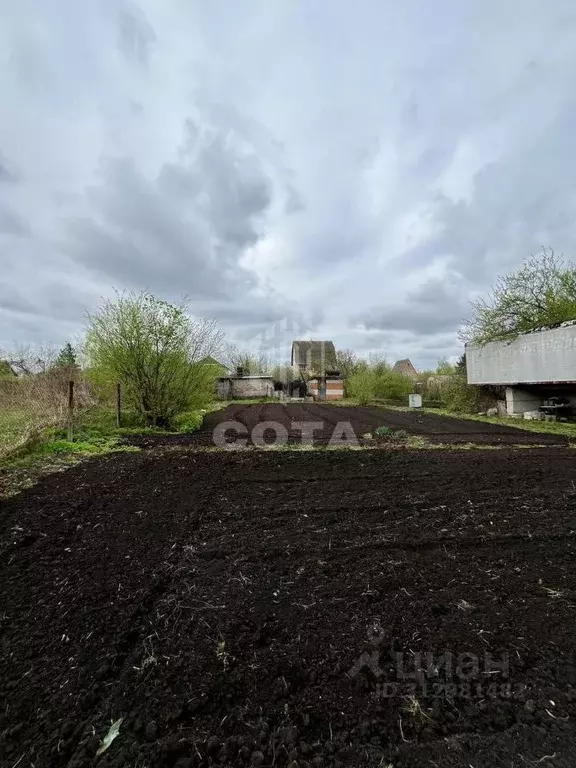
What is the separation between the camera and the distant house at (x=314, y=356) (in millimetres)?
35188

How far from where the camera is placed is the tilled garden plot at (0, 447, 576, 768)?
134 centimetres

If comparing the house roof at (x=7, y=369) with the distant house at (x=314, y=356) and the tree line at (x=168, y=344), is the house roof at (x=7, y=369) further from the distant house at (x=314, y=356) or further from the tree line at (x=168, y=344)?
the distant house at (x=314, y=356)

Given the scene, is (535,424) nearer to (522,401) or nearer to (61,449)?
(522,401)

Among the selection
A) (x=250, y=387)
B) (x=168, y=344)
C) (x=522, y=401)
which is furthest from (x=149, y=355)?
(x=250, y=387)

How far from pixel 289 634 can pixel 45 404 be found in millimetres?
9634

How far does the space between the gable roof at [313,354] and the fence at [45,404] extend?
25.6m

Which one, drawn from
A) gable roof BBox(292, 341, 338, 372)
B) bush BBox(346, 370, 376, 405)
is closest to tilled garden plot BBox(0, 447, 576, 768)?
bush BBox(346, 370, 376, 405)

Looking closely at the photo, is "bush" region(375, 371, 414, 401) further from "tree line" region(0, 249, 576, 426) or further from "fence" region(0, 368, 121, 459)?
"fence" region(0, 368, 121, 459)

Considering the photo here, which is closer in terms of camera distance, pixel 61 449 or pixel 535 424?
pixel 61 449

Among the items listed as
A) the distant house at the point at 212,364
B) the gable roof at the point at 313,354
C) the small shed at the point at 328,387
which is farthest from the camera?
the gable roof at the point at 313,354

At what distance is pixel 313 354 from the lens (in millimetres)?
40781

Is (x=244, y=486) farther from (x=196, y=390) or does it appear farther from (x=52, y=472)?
(x=196, y=390)

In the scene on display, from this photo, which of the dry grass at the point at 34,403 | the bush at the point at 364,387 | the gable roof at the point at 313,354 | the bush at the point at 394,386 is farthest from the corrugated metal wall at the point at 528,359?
the gable roof at the point at 313,354

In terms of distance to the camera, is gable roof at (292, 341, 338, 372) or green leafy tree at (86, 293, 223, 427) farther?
gable roof at (292, 341, 338, 372)
